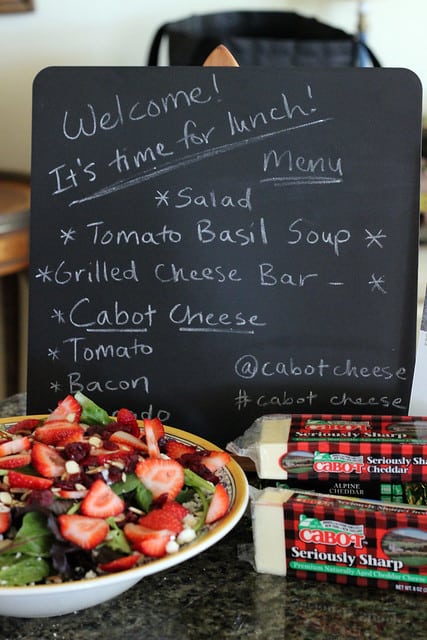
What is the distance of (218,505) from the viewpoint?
0.99 meters

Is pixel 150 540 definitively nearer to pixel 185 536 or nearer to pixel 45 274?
pixel 185 536

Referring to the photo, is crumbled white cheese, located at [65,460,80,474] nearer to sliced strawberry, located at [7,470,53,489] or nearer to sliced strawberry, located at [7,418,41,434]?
sliced strawberry, located at [7,470,53,489]

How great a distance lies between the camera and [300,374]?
4.25ft

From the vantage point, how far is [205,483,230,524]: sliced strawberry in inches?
38.9

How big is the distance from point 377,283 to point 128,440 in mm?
435

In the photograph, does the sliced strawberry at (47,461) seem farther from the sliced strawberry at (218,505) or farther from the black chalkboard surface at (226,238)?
the black chalkboard surface at (226,238)

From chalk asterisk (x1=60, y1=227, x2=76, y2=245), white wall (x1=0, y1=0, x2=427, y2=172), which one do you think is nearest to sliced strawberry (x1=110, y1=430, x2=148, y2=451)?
chalk asterisk (x1=60, y1=227, x2=76, y2=245)

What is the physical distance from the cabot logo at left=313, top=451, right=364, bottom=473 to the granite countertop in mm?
136

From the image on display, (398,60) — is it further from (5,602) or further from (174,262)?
(5,602)

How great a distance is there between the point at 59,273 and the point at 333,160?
44 cm

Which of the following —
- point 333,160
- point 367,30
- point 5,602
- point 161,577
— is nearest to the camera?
point 5,602

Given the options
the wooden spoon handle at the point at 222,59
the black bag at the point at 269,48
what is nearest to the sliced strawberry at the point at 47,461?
the wooden spoon handle at the point at 222,59

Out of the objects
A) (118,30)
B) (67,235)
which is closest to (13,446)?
(67,235)

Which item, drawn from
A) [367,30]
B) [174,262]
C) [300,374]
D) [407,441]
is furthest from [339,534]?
[367,30]
